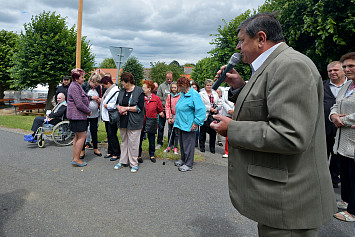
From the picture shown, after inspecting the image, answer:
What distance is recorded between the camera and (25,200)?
373cm

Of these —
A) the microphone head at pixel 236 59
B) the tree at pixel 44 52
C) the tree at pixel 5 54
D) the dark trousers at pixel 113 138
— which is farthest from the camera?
the tree at pixel 5 54

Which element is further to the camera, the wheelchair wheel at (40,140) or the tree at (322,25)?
the tree at (322,25)

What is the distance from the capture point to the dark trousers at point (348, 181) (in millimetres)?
3258

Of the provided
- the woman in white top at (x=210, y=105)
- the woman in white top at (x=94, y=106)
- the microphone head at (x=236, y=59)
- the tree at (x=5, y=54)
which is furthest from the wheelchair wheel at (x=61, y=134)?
the tree at (x=5, y=54)

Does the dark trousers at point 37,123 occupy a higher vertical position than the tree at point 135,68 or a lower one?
lower

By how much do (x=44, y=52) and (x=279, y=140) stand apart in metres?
17.1

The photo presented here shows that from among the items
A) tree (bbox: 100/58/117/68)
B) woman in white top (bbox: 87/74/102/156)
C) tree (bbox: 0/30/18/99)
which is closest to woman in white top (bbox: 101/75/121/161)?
woman in white top (bbox: 87/74/102/156)

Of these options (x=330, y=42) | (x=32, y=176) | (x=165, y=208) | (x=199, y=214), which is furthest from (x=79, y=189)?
(x=330, y=42)

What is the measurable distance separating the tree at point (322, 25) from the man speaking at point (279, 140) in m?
8.42

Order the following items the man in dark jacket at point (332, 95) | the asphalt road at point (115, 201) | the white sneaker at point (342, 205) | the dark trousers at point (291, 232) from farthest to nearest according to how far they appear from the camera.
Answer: the man in dark jacket at point (332, 95)
the white sneaker at point (342, 205)
the asphalt road at point (115, 201)
the dark trousers at point (291, 232)

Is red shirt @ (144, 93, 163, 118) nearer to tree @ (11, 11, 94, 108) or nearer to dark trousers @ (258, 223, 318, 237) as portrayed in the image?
dark trousers @ (258, 223, 318, 237)

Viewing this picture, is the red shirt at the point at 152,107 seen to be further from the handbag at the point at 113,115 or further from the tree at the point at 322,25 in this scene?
the tree at the point at 322,25

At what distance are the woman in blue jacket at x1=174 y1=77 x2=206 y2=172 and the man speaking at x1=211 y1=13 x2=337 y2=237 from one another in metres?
3.93

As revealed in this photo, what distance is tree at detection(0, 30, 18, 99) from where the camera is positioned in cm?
2156
